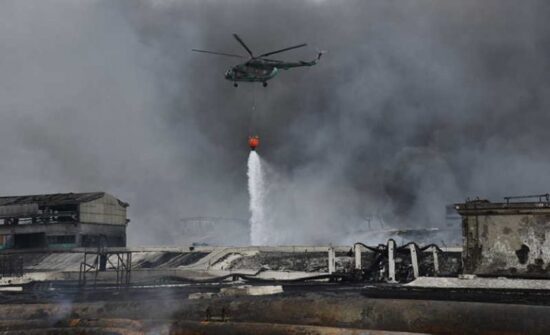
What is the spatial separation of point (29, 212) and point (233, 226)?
59928 millimetres

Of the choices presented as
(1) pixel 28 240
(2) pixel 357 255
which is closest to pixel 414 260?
(2) pixel 357 255

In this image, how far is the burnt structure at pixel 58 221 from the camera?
75438 millimetres

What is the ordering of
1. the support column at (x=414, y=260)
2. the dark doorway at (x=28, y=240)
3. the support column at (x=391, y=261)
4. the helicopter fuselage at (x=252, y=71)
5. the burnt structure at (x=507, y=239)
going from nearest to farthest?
the burnt structure at (x=507, y=239)
the support column at (x=414, y=260)
the support column at (x=391, y=261)
the helicopter fuselage at (x=252, y=71)
the dark doorway at (x=28, y=240)

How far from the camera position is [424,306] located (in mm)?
14320

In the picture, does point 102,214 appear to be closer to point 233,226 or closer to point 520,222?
point 233,226

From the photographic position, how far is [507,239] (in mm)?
23031

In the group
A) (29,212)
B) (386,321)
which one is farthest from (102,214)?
(386,321)

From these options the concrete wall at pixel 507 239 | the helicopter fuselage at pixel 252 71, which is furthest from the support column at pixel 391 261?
the helicopter fuselage at pixel 252 71

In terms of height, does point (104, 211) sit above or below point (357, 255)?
above

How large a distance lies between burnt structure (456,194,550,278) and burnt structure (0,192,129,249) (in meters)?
60.2

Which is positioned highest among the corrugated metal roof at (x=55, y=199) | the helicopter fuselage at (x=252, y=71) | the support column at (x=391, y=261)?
the helicopter fuselage at (x=252, y=71)

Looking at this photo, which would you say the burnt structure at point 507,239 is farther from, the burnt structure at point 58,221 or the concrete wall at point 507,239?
the burnt structure at point 58,221

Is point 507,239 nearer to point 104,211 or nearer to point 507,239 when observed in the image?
point 507,239

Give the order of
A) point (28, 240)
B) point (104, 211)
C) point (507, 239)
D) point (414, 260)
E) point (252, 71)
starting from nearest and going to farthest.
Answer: point (507, 239)
point (414, 260)
point (252, 71)
point (28, 240)
point (104, 211)
